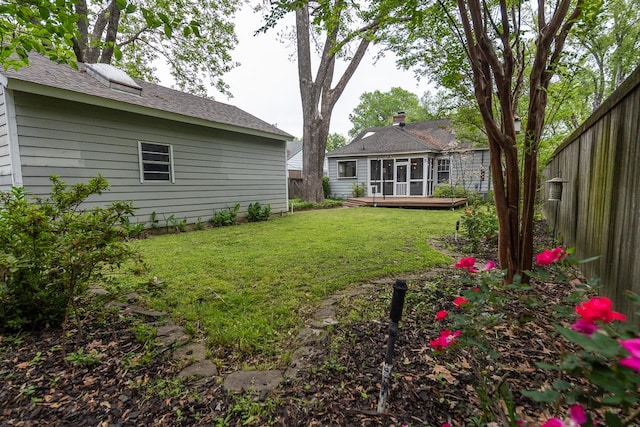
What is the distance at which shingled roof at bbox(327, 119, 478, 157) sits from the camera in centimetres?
1402

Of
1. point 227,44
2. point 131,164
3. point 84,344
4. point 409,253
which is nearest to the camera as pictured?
point 84,344

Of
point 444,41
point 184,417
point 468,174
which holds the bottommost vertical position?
point 184,417

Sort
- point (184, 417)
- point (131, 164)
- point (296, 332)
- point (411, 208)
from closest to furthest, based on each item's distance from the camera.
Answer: point (184, 417) < point (296, 332) < point (131, 164) < point (411, 208)

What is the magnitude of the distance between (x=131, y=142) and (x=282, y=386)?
6.54 meters

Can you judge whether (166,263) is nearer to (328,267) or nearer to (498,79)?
(328,267)

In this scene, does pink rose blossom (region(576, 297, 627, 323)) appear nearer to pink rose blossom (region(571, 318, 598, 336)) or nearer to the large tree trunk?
pink rose blossom (region(571, 318, 598, 336))

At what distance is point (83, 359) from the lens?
5.98 ft

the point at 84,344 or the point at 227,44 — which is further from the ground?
the point at 227,44

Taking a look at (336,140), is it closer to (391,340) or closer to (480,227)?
(480,227)

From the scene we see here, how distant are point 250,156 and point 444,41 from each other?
→ 22.2 ft

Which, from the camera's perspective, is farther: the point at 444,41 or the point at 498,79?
the point at 444,41

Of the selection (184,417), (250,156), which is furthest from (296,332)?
(250,156)

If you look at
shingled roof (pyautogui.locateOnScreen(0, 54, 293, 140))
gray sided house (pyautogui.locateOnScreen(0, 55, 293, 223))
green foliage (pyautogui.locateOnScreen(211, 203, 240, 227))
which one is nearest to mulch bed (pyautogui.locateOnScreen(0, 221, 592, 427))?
gray sided house (pyautogui.locateOnScreen(0, 55, 293, 223))

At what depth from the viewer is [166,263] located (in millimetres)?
4117
